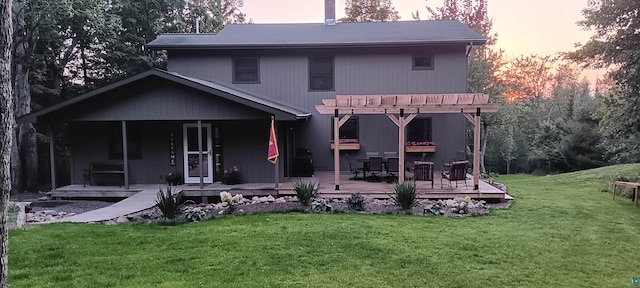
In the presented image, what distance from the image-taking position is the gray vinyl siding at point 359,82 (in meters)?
13.0

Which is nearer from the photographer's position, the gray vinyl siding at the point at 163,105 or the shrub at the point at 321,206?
the shrub at the point at 321,206

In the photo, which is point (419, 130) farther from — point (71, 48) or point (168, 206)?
point (71, 48)

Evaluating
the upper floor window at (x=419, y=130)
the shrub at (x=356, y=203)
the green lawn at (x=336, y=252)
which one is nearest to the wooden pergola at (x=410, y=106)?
the shrub at (x=356, y=203)

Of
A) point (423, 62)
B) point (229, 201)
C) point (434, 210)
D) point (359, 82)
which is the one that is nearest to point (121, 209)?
point (229, 201)

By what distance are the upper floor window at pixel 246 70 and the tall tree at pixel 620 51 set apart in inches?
391

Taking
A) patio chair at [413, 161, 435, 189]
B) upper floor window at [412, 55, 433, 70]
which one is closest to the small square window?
upper floor window at [412, 55, 433, 70]

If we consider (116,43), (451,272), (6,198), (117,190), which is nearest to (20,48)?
(116,43)

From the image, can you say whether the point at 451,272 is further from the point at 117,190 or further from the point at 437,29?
the point at 437,29

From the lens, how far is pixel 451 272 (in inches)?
177

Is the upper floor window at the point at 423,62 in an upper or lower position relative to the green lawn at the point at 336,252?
upper

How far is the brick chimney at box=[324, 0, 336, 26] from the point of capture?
50.2ft

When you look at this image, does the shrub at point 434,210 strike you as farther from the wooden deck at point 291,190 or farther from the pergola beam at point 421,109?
the pergola beam at point 421,109

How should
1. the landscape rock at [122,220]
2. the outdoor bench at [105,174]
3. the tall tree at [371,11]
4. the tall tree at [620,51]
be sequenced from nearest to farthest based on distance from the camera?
the landscape rock at [122,220] → the tall tree at [620,51] → the outdoor bench at [105,174] → the tall tree at [371,11]

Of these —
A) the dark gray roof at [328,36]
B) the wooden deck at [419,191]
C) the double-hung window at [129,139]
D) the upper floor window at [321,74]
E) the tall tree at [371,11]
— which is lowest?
the wooden deck at [419,191]
